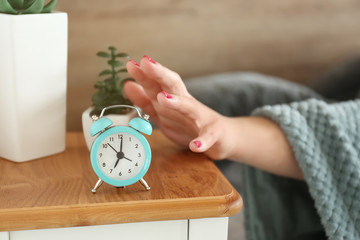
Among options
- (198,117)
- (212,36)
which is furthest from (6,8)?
(212,36)

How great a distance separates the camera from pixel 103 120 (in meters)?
0.61

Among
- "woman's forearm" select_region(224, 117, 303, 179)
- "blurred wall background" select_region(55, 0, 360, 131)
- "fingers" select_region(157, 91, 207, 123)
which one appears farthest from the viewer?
"blurred wall background" select_region(55, 0, 360, 131)

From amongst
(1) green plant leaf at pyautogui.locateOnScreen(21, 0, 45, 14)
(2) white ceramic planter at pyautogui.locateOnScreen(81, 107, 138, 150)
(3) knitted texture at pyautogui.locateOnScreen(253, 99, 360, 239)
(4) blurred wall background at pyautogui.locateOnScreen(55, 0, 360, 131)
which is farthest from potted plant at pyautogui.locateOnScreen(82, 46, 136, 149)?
(4) blurred wall background at pyautogui.locateOnScreen(55, 0, 360, 131)

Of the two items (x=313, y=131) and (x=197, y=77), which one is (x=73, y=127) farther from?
(x=313, y=131)

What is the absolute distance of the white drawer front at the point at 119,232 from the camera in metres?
0.57

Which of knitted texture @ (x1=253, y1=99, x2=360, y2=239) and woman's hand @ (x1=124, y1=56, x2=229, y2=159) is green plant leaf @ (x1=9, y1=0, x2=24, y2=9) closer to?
woman's hand @ (x1=124, y1=56, x2=229, y2=159)

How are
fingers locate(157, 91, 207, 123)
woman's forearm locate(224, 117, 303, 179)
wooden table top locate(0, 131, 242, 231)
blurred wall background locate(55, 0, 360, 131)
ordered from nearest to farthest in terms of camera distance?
wooden table top locate(0, 131, 242, 231) → fingers locate(157, 91, 207, 123) → woman's forearm locate(224, 117, 303, 179) → blurred wall background locate(55, 0, 360, 131)

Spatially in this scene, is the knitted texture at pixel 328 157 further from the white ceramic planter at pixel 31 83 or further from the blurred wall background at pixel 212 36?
the blurred wall background at pixel 212 36

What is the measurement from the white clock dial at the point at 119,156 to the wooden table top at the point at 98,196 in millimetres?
25

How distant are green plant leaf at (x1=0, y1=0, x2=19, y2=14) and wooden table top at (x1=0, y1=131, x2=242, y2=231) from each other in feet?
0.73

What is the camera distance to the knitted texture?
75 cm

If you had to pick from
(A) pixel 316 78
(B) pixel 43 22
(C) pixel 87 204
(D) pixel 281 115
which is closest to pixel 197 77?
(A) pixel 316 78

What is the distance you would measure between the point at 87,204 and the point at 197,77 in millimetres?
732

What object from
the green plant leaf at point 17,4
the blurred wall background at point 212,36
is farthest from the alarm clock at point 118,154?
the blurred wall background at point 212,36
